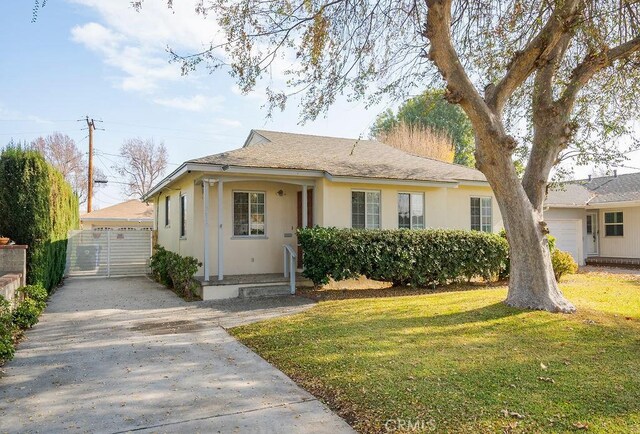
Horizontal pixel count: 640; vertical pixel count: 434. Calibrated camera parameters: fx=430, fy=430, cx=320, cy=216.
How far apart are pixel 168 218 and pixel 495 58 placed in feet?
38.3

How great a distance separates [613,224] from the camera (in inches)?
774

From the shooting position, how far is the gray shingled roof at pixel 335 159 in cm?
1135

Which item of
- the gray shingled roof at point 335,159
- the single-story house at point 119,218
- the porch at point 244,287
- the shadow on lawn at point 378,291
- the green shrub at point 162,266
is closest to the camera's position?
the porch at point 244,287

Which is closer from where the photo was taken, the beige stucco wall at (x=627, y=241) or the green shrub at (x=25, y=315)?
the green shrub at (x=25, y=315)

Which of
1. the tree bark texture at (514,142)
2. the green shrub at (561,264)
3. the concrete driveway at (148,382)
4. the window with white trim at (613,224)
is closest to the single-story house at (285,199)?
the green shrub at (561,264)

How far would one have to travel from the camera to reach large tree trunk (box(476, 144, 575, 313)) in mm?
7875

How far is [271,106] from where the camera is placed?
10.0m

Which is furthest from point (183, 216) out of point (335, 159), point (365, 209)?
point (365, 209)

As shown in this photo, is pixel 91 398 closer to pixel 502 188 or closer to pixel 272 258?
pixel 502 188

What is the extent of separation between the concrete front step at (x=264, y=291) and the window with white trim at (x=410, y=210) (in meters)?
4.20

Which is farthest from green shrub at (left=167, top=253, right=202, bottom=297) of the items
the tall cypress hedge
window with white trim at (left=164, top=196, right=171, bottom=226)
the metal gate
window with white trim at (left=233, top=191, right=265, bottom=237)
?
the metal gate

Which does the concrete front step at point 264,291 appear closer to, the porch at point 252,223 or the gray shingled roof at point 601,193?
the porch at point 252,223

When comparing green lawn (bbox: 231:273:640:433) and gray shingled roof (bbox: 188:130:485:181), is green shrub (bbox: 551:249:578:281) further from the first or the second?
green lawn (bbox: 231:273:640:433)

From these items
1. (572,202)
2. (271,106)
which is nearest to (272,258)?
(271,106)
